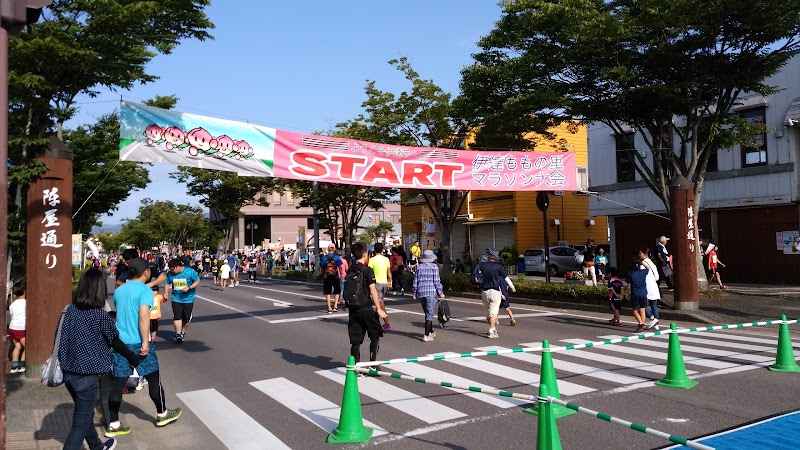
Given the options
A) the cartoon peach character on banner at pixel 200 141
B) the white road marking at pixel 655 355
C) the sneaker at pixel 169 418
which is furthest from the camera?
the cartoon peach character on banner at pixel 200 141

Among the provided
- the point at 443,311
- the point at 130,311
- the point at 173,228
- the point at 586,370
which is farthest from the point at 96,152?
the point at 173,228

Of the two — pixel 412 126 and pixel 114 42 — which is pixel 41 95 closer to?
pixel 114 42

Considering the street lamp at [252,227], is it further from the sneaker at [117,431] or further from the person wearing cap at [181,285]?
the sneaker at [117,431]

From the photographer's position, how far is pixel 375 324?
335 inches

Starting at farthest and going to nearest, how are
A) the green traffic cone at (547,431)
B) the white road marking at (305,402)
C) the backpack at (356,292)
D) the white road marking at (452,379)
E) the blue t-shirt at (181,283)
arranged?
the blue t-shirt at (181,283), the backpack at (356,292), the white road marking at (452,379), the white road marking at (305,402), the green traffic cone at (547,431)

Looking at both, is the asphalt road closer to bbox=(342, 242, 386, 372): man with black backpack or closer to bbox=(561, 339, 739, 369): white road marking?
bbox=(561, 339, 739, 369): white road marking

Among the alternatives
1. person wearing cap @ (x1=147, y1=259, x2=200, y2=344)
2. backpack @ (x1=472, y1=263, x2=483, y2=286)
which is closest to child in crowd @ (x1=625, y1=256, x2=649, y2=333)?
backpack @ (x1=472, y1=263, x2=483, y2=286)

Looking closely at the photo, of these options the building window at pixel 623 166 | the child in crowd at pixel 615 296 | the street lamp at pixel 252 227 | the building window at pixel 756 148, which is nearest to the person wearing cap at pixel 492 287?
the child in crowd at pixel 615 296

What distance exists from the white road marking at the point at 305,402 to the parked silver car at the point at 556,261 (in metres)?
24.4

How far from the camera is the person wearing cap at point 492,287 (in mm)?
11969

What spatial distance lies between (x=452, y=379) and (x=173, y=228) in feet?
244

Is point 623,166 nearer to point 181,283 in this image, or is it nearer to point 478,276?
point 478,276

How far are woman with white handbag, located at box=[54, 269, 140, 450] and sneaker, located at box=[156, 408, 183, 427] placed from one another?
1096 millimetres

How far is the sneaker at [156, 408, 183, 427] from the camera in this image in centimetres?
658
